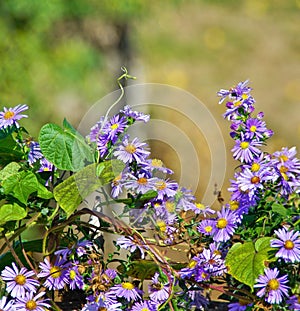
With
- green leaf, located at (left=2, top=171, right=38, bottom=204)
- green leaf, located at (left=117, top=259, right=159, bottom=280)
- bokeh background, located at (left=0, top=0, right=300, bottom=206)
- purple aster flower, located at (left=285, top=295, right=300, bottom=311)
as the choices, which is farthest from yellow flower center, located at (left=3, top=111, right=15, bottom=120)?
bokeh background, located at (left=0, top=0, right=300, bottom=206)

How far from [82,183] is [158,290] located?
219 mm

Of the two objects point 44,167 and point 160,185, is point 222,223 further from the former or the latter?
point 44,167

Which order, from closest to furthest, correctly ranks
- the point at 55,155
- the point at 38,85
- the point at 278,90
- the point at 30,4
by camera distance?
the point at 55,155 < the point at 30,4 < the point at 38,85 < the point at 278,90

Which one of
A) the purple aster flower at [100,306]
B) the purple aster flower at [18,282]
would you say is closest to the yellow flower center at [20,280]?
the purple aster flower at [18,282]

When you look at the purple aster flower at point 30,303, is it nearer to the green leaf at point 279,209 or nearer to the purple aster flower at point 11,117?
the purple aster flower at point 11,117

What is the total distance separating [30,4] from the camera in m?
2.55

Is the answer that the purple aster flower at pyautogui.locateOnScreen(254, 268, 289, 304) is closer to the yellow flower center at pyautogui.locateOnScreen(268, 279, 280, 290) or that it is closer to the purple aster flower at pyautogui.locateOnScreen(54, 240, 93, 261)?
the yellow flower center at pyautogui.locateOnScreen(268, 279, 280, 290)

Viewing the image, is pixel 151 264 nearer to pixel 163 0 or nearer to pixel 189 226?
pixel 189 226

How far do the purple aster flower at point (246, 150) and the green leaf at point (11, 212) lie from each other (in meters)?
0.36

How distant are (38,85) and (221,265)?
6.11ft

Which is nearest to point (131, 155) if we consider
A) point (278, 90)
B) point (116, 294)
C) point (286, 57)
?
point (116, 294)

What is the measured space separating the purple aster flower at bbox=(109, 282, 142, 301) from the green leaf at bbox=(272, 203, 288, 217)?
26cm

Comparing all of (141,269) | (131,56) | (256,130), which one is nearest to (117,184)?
(141,269)

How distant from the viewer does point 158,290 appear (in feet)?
3.41
